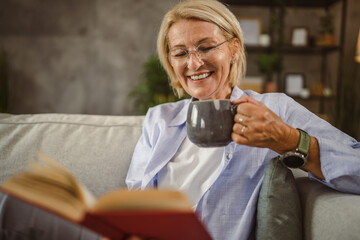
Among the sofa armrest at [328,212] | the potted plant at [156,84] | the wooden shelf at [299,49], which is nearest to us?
the sofa armrest at [328,212]

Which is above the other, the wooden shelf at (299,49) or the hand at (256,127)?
the wooden shelf at (299,49)

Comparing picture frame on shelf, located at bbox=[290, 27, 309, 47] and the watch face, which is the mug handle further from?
picture frame on shelf, located at bbox=[290, 27, 309, 47]

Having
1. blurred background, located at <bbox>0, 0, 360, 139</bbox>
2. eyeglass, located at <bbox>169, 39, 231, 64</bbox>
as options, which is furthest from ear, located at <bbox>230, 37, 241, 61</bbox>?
blurred background, located at <bbox>0, 0, 360, 139</bbox>

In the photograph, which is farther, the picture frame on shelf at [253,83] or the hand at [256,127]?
the picture frame on shelf at [253,83]

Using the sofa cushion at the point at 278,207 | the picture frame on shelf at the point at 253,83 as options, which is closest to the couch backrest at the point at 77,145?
the sofa cushion at the point at 278,207

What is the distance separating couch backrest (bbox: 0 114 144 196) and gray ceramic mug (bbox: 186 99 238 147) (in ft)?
1.97

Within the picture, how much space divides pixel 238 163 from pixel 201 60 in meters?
0.40

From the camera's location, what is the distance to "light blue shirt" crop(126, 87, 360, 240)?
32.4 inches

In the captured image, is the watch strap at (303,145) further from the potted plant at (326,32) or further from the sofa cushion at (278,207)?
the potted plant at (326,32)

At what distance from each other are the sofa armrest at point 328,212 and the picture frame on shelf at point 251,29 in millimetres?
3037

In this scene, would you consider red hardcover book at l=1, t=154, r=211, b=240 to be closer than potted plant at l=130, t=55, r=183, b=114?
Yes

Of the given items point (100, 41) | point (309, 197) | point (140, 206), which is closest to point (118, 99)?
point (100, 41)

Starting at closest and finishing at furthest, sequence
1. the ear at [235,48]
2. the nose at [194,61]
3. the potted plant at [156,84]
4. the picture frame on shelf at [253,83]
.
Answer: the nose at [194,61]
the ear at [235,48]
the potted plant at [156,84]
the picture frame on shelf at [253,83]

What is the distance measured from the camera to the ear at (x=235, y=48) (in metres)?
1.26
